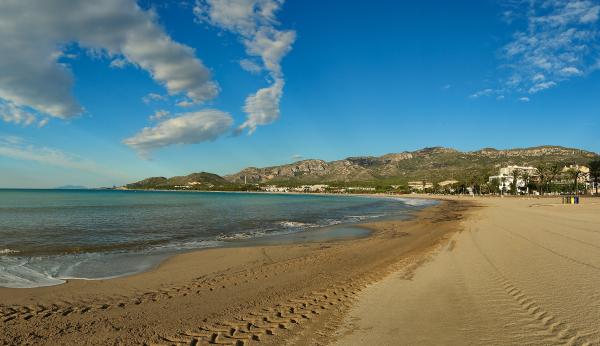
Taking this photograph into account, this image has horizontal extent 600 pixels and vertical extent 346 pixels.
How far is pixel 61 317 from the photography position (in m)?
7.51

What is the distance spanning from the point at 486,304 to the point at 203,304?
22.5ft

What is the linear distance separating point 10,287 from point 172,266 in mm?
4936

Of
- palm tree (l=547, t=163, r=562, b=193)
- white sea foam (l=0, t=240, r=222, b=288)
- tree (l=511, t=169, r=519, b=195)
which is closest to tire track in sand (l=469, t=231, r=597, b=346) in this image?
white sea foam (l=0, t=240, r=222, b=288)

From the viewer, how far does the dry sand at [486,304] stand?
19.4 feet

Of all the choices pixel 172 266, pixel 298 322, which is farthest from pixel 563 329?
pixel 172 266

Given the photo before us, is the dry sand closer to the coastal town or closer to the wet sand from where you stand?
the wet sand

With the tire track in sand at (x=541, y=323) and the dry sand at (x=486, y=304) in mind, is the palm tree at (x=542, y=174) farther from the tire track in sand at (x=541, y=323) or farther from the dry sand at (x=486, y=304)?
the tire track in sand at (x=541, y=323)

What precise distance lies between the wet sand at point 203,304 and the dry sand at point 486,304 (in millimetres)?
694

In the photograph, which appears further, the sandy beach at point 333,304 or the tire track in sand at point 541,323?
the sandy beach at point 333,304

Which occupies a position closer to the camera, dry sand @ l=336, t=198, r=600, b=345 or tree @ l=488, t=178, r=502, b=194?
dry sand @ l=336, t=198, r=600, b=345

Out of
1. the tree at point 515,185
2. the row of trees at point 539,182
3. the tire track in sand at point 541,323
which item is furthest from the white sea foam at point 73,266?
the tree at point 515,185

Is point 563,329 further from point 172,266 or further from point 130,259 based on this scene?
point 130,259

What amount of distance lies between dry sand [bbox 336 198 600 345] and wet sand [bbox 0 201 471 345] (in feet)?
2.28

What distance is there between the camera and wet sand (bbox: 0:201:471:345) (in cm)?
644
